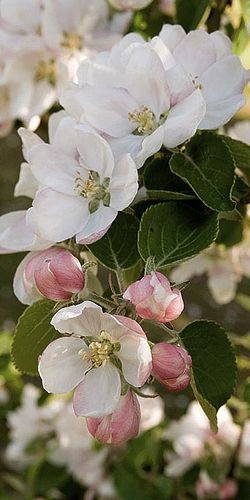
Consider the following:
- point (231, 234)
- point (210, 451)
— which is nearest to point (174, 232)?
point (231, 234)

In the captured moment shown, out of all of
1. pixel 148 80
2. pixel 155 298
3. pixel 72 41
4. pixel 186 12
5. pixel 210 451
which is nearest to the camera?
pixel 155 298

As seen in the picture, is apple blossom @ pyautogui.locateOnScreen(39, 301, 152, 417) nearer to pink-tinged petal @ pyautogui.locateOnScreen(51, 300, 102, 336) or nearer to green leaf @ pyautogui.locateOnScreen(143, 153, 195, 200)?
pink-tinged petal @ pyautogui.locateOnScreen(51, 300, 102, 336)

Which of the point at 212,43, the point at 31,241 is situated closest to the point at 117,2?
the point at 212,43

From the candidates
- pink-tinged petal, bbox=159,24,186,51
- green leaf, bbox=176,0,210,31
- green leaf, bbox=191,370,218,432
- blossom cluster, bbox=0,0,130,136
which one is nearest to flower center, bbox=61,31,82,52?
blossom cluster, bbox=0,0,130,136

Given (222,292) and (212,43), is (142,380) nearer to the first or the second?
(212,43)

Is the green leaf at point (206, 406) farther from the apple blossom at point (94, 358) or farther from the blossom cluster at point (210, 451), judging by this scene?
the blossom cluster at point (210, 451)

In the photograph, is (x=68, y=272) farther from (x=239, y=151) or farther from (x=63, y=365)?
(x=239, y=151)

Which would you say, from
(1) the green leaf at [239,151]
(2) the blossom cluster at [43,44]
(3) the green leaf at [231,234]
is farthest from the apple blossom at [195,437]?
(1) the green leaf at [239,151]
